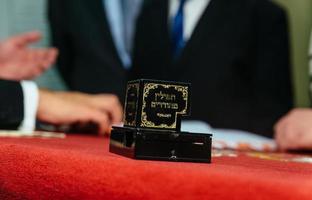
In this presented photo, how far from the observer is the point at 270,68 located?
1.97 metres

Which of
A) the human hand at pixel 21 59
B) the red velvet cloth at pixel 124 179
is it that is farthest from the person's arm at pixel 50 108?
the red velvet cloth at pixel 124 179

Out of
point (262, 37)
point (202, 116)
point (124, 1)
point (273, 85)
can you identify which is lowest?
point (202, 116)

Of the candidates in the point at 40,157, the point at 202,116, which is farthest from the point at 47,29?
the point at 40,157

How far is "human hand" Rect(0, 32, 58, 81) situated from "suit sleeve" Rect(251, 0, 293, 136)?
2.52ft

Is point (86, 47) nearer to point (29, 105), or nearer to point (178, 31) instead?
point (178, 31)

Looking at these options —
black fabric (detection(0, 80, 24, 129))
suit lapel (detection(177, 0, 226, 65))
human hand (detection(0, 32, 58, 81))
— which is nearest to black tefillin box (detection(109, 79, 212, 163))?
black fabric (detection(0, 80, 24, 129))

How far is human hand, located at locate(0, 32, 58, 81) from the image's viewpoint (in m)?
1.71

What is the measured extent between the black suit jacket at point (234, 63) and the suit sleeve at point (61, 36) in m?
0.38

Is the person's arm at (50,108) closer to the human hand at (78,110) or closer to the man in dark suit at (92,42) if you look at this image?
the human hand at (78,110)

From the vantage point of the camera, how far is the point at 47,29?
90.4 inches

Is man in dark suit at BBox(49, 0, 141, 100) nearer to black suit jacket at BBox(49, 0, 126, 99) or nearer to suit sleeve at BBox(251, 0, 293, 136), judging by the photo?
black suit jacket at BBox(49, 0, 126, 99)

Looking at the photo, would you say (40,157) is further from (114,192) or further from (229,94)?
(229,94)

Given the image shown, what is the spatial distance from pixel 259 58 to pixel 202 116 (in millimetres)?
308

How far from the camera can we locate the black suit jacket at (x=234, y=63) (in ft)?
6.34
